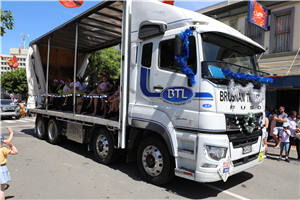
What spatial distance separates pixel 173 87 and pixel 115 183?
2.29 metres

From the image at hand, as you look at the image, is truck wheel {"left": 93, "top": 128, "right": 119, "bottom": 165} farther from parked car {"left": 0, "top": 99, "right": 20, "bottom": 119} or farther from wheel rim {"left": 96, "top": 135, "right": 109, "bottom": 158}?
parked car {"left": 0, "top": 99, "right": 20, "bottom": 119}

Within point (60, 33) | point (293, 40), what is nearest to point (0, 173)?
point (60, 33)

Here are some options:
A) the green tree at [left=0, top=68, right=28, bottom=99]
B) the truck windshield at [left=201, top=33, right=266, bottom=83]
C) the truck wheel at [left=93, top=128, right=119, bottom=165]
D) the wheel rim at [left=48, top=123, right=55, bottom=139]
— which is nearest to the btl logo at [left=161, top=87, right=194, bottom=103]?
the truck windshield at [left=201, top=33, right=266, bottom=83]

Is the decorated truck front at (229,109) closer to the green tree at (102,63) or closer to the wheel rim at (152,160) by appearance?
the wheel rim at (152,160)

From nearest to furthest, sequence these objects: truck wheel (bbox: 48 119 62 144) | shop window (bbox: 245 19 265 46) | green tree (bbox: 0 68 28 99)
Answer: truck wheel (bbox: 48 119 62 144)
shop window (bbox: 245 19 265 46)
green tree (bbox: 0 68 28 99)

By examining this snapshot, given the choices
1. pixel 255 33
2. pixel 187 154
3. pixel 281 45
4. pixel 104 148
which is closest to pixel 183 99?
pixel 187 154

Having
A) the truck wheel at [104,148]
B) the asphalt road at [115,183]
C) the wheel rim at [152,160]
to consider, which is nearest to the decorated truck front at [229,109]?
the asphalt road at [115,183]

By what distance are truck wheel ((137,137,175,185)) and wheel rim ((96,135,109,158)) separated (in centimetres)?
122

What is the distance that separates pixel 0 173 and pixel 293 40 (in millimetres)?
13071

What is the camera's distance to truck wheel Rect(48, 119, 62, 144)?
7801 millimetres

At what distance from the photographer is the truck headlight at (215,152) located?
3.64 meters

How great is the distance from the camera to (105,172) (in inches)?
203

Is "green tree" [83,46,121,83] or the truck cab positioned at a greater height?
"green tree" [83,46,121,83]

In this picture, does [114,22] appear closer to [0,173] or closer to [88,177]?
[88,177]
